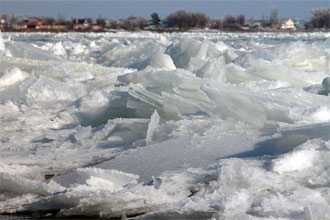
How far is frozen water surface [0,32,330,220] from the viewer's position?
6.80ft

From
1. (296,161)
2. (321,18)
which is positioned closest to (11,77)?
(296,161)

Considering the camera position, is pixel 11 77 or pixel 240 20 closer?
pixel 11 77

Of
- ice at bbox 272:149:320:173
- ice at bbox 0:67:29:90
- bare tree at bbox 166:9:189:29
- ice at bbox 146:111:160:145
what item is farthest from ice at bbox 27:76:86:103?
bare tree at bbox 166:9:189:29

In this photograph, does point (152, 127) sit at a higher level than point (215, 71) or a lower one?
lower

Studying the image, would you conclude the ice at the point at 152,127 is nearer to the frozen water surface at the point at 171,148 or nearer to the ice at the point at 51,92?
the frozen water surface at the point at 171,148

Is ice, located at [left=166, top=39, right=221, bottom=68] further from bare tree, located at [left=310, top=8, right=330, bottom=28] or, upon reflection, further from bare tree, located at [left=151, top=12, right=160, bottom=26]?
bare tree, located at [left=151, top=12, right=160, bottom=26]

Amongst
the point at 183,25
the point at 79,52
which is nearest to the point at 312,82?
the point at 79,52

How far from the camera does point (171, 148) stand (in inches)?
105

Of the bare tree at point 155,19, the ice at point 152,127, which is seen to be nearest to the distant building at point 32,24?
the bare tree at point 155,19

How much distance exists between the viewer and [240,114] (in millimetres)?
2975

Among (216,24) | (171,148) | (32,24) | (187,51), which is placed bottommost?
(216,24)

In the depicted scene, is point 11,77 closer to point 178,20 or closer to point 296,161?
point 296,161

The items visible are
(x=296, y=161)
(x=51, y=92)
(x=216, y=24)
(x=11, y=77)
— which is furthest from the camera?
(x=216, y=24)

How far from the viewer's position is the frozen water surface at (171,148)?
2.07 meters
